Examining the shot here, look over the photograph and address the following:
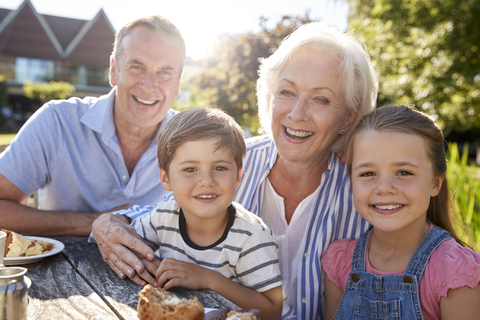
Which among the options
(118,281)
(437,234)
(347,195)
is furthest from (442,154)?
(118,281)

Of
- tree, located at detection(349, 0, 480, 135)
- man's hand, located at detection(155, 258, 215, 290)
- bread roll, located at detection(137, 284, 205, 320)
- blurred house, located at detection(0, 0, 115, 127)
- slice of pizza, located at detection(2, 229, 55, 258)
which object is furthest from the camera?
blurred house, located at detection(0, 0, 115, 127)

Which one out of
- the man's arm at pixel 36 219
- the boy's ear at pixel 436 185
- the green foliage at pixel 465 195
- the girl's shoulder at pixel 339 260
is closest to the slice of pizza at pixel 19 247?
the man's arm at pixel 36 219

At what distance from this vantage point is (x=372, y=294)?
1875 millimetres

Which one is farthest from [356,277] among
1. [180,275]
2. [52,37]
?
[52,37]

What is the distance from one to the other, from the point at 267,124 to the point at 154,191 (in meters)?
1.01

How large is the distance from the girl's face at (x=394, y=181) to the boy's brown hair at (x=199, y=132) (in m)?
0.62

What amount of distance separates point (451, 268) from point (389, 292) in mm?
288

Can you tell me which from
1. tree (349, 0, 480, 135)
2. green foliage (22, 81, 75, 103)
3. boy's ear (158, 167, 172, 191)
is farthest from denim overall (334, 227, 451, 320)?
green foliage (22, 81, 75, 103)

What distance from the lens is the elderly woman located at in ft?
7.48

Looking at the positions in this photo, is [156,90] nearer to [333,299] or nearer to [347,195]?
[347,195]

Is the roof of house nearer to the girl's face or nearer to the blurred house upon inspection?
the blurred house

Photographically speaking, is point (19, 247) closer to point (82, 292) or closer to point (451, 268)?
point (82, 292)

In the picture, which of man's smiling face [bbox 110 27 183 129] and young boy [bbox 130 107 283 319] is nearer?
young boy [bbox 130 107 283 319]

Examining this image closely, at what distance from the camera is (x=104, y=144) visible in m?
2.95
